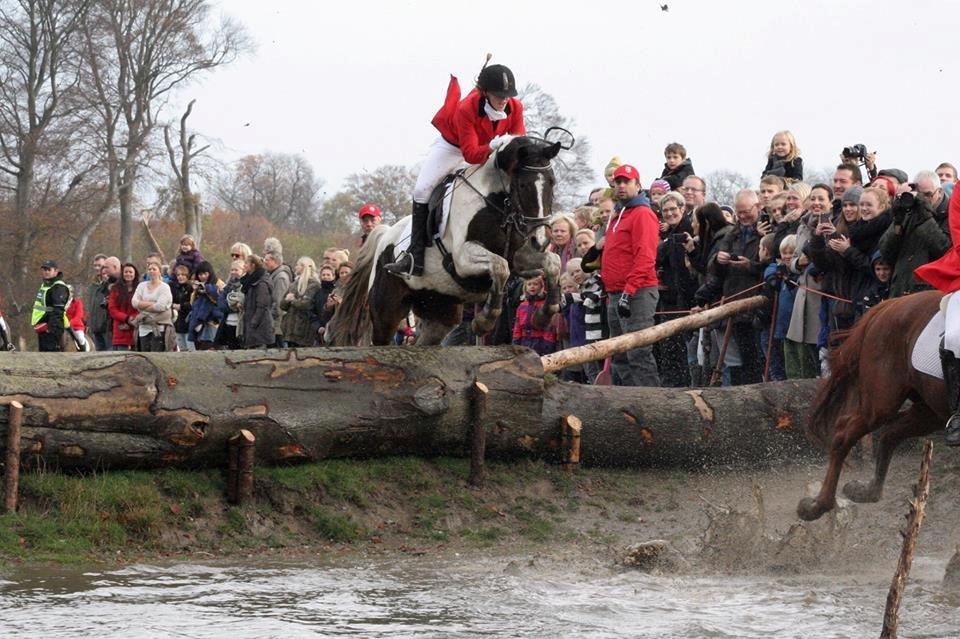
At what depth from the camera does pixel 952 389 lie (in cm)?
775

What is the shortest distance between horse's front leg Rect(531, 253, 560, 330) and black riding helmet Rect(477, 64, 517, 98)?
1253 mm

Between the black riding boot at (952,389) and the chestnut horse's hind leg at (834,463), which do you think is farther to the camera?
the chestnut horse's hind leg at (834,463)

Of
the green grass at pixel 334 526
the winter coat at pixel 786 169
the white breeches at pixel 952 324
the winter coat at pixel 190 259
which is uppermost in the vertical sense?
the winter coat at pixel 786 169

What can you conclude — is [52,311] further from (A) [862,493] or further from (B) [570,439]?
(A) [862,493]

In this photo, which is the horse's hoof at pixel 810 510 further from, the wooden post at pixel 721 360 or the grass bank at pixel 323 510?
the wooden post at pixel 721 360

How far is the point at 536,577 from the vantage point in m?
7.38

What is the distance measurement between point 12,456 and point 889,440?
5418 mm

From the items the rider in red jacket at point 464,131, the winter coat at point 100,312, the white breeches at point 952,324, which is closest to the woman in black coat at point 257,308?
the winter coat at point 100,312

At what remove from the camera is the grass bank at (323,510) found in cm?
807

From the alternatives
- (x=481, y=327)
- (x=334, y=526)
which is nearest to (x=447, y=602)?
(x=334, y=526)

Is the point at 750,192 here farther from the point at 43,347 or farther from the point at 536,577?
the point at 43,347

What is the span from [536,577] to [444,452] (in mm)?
2704

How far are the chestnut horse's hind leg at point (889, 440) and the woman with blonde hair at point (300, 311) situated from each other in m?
7.91

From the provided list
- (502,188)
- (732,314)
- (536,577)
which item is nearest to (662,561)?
(536,577)
